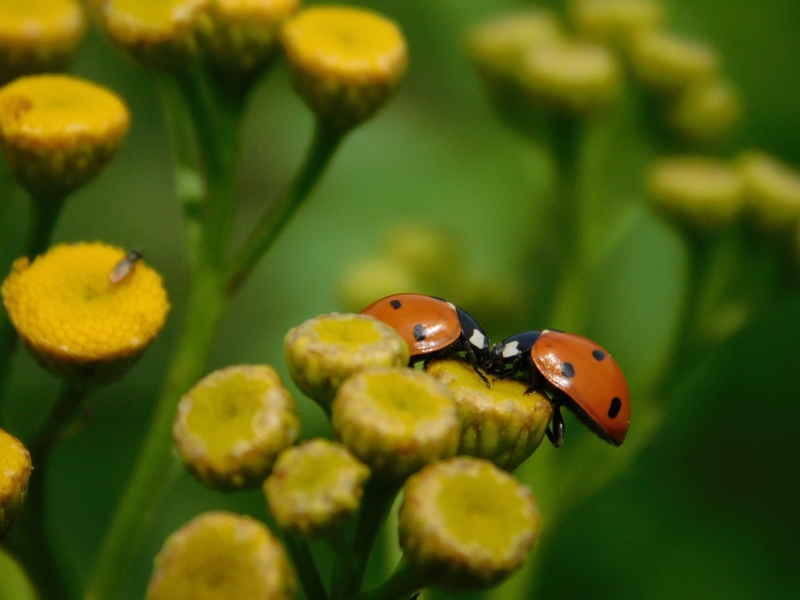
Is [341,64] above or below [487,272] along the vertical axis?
above

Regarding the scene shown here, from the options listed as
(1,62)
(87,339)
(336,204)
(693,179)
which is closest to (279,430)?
(87,339)

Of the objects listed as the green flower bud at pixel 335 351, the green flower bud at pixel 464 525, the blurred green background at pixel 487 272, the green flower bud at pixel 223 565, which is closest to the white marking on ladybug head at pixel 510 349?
the green flower bud at pixel 335 351

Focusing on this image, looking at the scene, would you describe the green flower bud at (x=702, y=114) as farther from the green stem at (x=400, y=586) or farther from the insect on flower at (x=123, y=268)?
the green stem at (x=400, y=586)

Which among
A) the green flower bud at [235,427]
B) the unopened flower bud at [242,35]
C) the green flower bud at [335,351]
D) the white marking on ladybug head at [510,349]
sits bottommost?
the white marking on ladybug head at [510,349]

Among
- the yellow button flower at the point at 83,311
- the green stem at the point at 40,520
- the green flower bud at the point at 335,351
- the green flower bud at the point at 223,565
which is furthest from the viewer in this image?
the green stem at the point at 40,520

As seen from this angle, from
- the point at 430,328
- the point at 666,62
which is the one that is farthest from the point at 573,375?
the point at 666,62

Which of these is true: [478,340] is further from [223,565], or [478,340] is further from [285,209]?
[223,565]

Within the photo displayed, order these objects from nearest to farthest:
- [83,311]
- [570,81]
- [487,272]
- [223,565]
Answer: [223,565] < [83,311] < [570,81] < [487,272]
